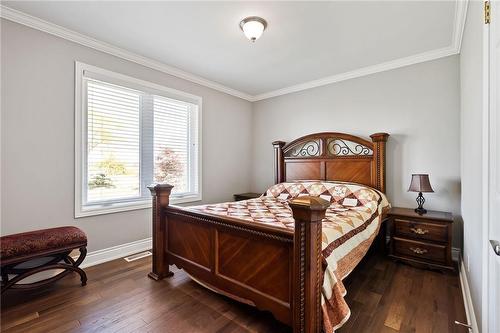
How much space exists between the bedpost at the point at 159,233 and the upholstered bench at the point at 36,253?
62 centimetres

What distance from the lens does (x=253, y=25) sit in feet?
7.63

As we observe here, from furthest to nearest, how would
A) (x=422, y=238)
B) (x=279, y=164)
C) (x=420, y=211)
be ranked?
(x=279, y=164) → (x=420, y=211) → (x=422, y=238)

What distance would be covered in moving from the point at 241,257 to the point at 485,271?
4.63ft

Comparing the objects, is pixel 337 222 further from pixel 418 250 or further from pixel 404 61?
pixel 404 61

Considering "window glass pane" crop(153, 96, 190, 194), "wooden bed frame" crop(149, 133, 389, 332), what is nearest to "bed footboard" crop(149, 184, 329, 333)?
"wooden bed frame" crop(149, 133, 389, 332)

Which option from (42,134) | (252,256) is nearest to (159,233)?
(252,256)

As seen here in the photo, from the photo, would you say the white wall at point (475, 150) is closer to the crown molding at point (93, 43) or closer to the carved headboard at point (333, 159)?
the carved headboard at point (333, 159)

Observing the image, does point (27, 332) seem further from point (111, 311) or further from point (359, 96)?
point (359, 96)

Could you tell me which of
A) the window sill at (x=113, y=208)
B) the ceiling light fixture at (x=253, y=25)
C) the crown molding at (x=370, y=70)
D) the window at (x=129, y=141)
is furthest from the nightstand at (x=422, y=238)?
the window sill at (x=113, y=208)

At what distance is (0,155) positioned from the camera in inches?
87.6

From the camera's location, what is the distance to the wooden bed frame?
55.8 inches

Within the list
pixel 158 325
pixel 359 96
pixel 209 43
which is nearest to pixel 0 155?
pixel 158 325

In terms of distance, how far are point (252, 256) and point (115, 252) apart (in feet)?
6.92

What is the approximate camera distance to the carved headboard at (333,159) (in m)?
3.30
